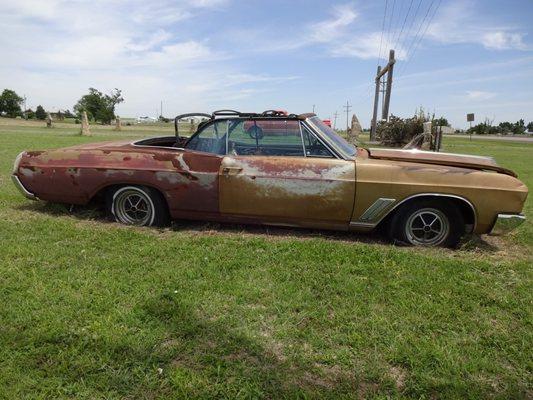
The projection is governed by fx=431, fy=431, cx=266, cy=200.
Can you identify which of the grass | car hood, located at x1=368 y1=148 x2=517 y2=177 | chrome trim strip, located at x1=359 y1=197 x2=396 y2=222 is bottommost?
the grass

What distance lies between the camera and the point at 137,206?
16.0 ft

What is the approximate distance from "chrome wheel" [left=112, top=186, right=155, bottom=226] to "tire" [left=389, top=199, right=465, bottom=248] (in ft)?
8.64

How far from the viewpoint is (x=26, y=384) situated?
7.29ft

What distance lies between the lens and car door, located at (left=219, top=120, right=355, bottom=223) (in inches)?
167

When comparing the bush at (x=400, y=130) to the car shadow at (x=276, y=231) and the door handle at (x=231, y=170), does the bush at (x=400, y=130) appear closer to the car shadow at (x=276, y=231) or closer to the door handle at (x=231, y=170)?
the car shadow at (x=276, y=231)

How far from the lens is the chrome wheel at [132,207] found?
15.7ft

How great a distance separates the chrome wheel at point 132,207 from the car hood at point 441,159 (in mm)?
2525

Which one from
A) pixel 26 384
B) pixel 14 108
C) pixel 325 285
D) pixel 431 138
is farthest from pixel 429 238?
pixel 14 108

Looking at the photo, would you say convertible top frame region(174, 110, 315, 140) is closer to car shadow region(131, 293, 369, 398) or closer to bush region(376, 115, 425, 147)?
car shadow region(131, 293, 369, 398)

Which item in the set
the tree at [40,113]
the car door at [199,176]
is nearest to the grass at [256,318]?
the car door at [199,176]

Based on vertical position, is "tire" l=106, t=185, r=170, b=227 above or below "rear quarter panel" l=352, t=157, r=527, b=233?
below

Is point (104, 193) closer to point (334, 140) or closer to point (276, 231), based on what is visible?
point (276, 231)

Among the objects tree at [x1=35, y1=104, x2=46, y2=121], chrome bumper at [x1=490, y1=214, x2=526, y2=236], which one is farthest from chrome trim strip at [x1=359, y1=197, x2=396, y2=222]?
tree at [x1=35, y1=104, x2=46, y2=121]

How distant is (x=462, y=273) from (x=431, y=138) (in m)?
10.2
